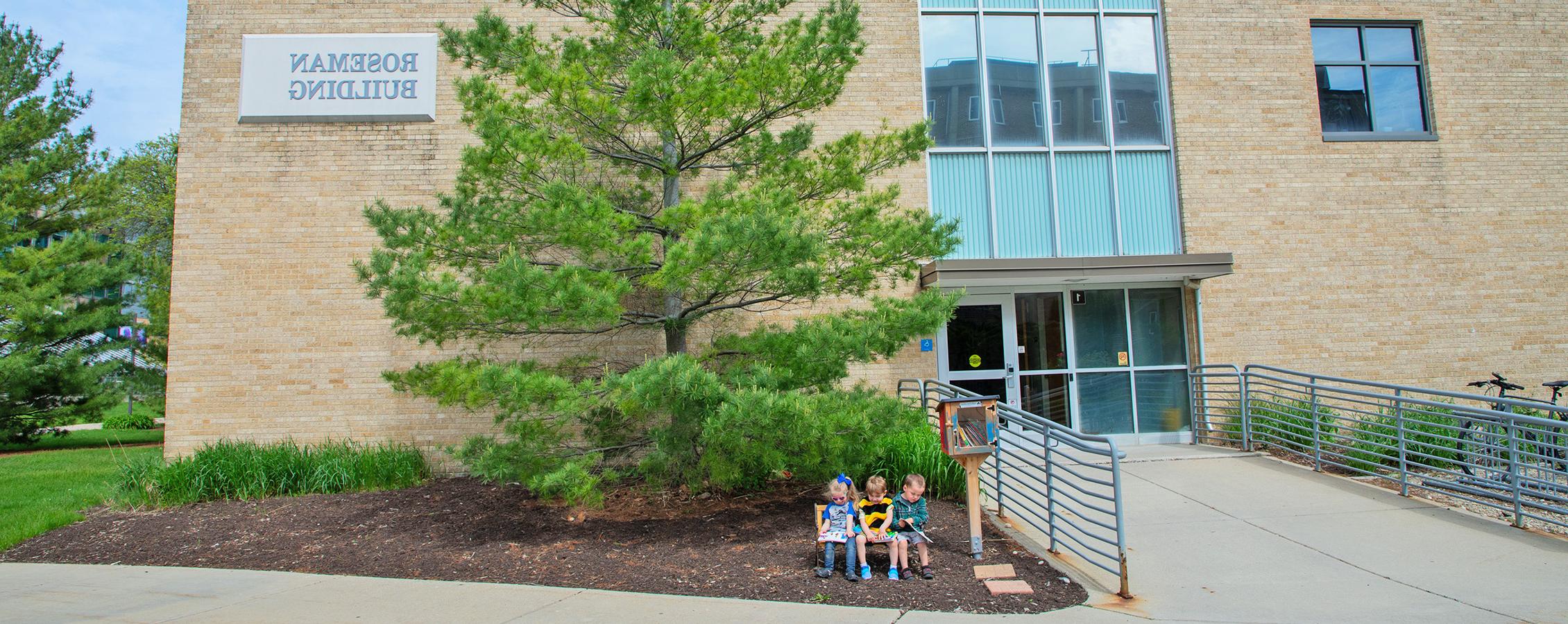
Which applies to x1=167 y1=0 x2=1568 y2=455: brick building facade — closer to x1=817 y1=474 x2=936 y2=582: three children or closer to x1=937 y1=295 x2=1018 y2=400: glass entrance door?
x1=937 y1=295 x2=1018 y2=400: glass entrance door

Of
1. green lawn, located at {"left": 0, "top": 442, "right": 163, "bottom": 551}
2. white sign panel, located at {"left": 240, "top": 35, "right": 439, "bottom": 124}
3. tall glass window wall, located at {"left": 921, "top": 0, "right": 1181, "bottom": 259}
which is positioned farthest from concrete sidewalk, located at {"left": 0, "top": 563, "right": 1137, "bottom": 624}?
tall glass window wall, located at {"left": 921, "top": 0, "right": 1181, "bottom": 259}

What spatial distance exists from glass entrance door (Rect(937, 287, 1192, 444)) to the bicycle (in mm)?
2928

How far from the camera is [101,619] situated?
494 cm

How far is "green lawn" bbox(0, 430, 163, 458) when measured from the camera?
15181 millimetres

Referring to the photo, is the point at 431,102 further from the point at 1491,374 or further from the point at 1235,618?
the point at 1491,374

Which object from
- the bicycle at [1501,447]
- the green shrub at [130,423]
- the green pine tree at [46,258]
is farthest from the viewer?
the green shrub at [130,423]

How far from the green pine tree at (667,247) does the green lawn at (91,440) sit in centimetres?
1079

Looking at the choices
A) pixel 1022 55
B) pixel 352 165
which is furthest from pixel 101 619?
pixel 1022 55

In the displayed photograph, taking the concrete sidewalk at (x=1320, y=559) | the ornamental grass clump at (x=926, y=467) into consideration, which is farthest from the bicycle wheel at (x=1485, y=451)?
the ornamental grass clump at (x=926, y=467)

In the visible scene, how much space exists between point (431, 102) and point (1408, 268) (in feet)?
40.1

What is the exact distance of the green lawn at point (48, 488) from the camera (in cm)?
773

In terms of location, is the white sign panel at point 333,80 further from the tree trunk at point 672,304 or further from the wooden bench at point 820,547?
the wooden bench at point 820,547

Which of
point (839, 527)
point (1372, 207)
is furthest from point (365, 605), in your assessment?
point (1372, 207)

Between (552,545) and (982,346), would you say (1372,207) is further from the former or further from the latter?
(552,545)
